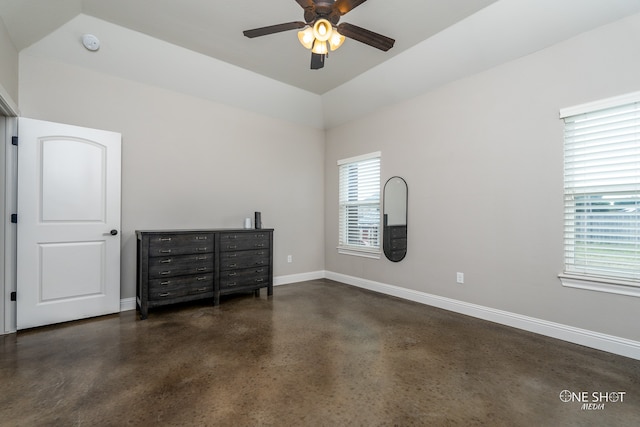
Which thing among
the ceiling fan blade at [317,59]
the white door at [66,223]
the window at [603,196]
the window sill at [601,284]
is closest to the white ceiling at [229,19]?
the ceiling fan blade at [317,59]

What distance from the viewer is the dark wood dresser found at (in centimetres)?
332

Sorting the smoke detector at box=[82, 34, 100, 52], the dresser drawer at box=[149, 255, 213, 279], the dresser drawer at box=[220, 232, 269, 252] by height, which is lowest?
the dresser drawer at box=[149, 255, 213, 279]

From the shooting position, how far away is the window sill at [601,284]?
95.1 inches

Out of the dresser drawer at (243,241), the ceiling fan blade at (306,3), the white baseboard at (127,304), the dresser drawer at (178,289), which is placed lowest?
the white baseboard at (127,304)

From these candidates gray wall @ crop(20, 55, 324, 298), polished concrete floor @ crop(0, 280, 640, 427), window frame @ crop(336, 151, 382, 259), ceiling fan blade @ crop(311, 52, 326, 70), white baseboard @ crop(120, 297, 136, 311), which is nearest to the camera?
polished concrete floor @ crop(0, 280, 640, 427)

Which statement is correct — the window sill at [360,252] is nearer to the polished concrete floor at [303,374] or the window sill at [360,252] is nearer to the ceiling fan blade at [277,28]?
the polished concrete floor at [303,374]

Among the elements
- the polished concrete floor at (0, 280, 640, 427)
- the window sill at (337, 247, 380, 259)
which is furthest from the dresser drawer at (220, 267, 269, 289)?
the window sill at (337, 247, 380, 259)

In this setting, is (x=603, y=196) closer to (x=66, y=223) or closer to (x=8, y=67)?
(x=66, y=223)

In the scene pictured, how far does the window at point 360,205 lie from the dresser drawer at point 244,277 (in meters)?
1.54

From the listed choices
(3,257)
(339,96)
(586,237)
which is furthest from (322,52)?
(3,257)

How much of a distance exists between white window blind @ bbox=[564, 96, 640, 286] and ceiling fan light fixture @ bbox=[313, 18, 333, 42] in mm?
2350

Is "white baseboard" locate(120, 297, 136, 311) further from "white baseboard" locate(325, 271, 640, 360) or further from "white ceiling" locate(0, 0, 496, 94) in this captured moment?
"white baseboard" locate(325, 271, 640, 360)

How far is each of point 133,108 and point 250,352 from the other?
10.6 ft

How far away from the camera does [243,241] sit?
405 cm
